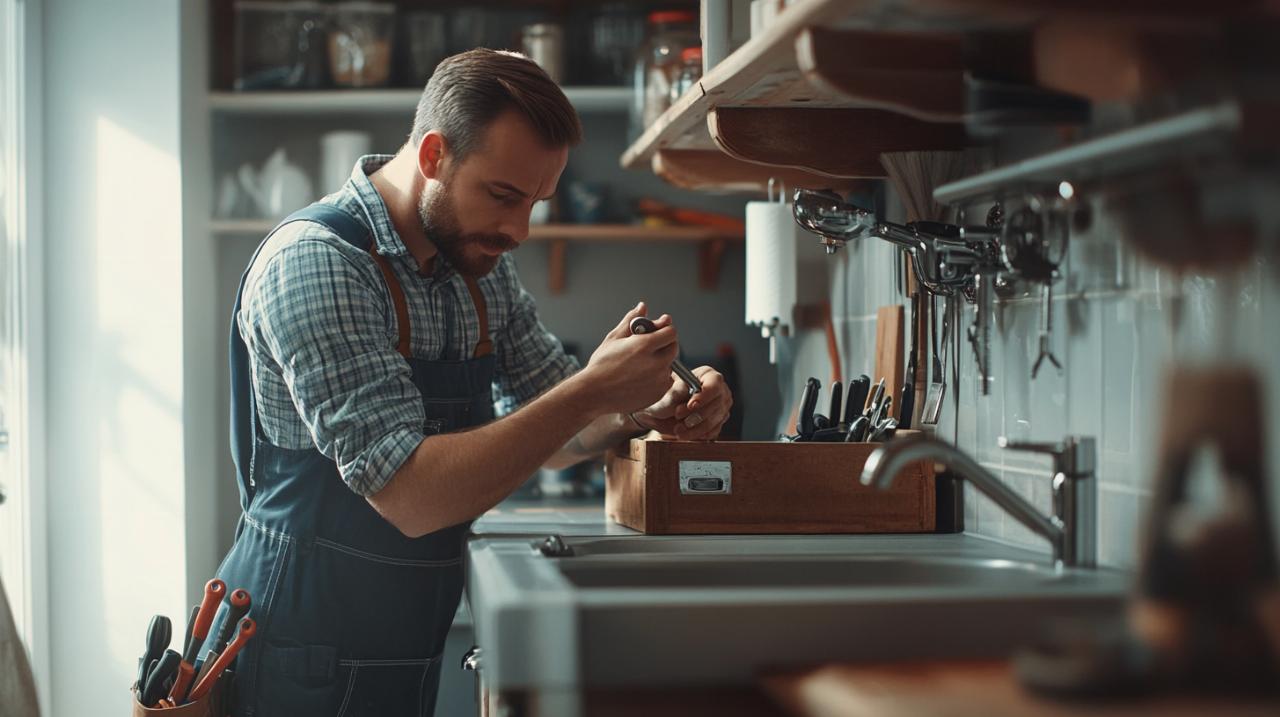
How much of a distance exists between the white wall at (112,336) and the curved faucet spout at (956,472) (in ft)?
6.75

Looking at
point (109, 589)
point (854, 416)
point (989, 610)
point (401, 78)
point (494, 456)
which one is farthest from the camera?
point (401, 78)

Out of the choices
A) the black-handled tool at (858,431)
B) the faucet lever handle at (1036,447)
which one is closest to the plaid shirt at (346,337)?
the black-handled tool at (858,431)

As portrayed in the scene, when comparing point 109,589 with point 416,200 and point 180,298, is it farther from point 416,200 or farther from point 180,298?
point 416,200

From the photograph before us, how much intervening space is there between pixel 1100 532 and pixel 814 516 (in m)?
0.41

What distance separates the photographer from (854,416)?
5.98 ft

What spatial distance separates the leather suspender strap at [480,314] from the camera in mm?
1835

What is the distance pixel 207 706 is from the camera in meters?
1.62

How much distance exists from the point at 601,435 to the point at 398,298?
39 cm

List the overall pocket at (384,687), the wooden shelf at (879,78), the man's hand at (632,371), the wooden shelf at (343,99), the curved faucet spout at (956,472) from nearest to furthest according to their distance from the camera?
the wooden shelf at (879,78), the curved faucet spout at (956,472), the man's hand at (632,371), the overall pocket at (384,687), the wooden shelf at (343,99)

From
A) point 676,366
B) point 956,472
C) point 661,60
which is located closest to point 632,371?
point 676,366

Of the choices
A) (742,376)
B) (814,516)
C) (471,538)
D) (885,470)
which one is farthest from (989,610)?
(742,376)

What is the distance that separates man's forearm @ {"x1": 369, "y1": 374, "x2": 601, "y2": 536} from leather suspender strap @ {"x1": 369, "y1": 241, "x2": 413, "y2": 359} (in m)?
0.22

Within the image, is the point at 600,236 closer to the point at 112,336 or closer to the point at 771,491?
the point at 112,336

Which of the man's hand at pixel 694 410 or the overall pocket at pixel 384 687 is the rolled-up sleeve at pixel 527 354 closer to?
the man's hand at pixel 694 410
